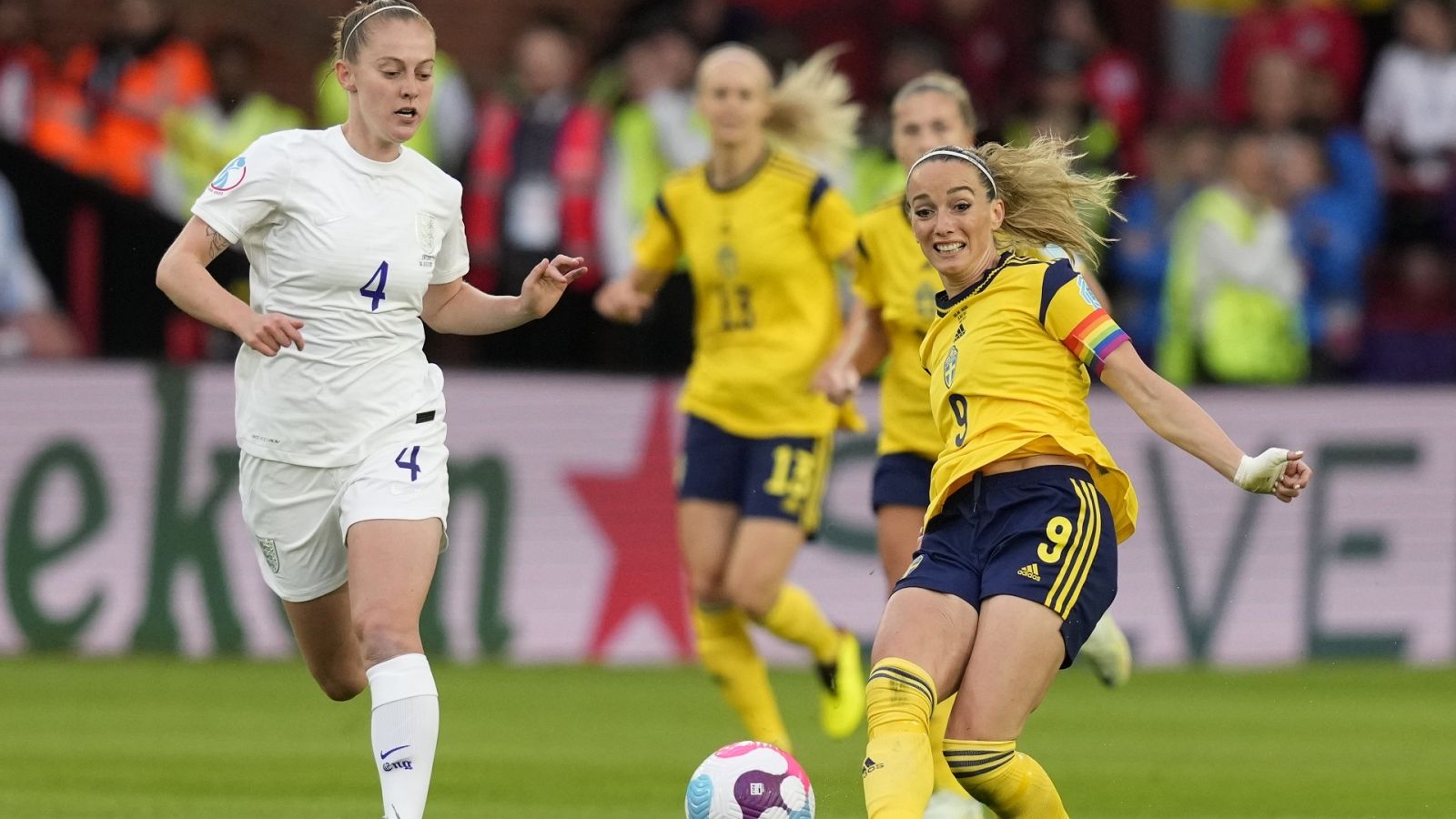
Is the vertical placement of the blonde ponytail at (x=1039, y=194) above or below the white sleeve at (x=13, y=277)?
above

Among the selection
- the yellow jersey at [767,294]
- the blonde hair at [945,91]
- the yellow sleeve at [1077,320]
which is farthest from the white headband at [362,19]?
the yellow jersey at [767,294]

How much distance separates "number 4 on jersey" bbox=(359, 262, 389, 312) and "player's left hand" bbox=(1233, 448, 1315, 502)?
252cm

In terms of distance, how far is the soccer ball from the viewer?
6.93 meters

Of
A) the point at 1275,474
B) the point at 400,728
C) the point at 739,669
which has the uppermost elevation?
the point at 1275,474

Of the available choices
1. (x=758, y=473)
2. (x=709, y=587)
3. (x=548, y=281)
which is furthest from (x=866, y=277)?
(x=548, y=281)

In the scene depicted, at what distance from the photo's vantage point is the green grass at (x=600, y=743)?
8.77 metres

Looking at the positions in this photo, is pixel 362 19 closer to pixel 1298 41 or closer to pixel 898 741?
pixel 898 741

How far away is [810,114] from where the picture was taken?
10.6m

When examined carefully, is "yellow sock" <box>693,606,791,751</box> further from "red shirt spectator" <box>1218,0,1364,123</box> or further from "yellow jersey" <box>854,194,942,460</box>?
"red shirt spectator" <box>1218,0,1364,123</box>

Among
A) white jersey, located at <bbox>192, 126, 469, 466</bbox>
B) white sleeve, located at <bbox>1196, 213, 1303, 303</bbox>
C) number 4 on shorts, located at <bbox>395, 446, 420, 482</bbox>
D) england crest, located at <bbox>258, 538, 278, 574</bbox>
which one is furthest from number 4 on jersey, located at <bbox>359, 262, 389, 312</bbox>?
white sleeve, located at <bbox>1196, 213, 1303, 303</bbox>

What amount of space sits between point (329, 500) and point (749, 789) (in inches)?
58.6

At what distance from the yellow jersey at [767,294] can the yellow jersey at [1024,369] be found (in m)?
3.48

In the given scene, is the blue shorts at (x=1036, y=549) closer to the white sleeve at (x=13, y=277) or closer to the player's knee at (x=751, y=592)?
the player's knee at (x=751, y=592)

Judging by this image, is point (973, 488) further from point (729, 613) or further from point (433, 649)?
point (433, 649)
